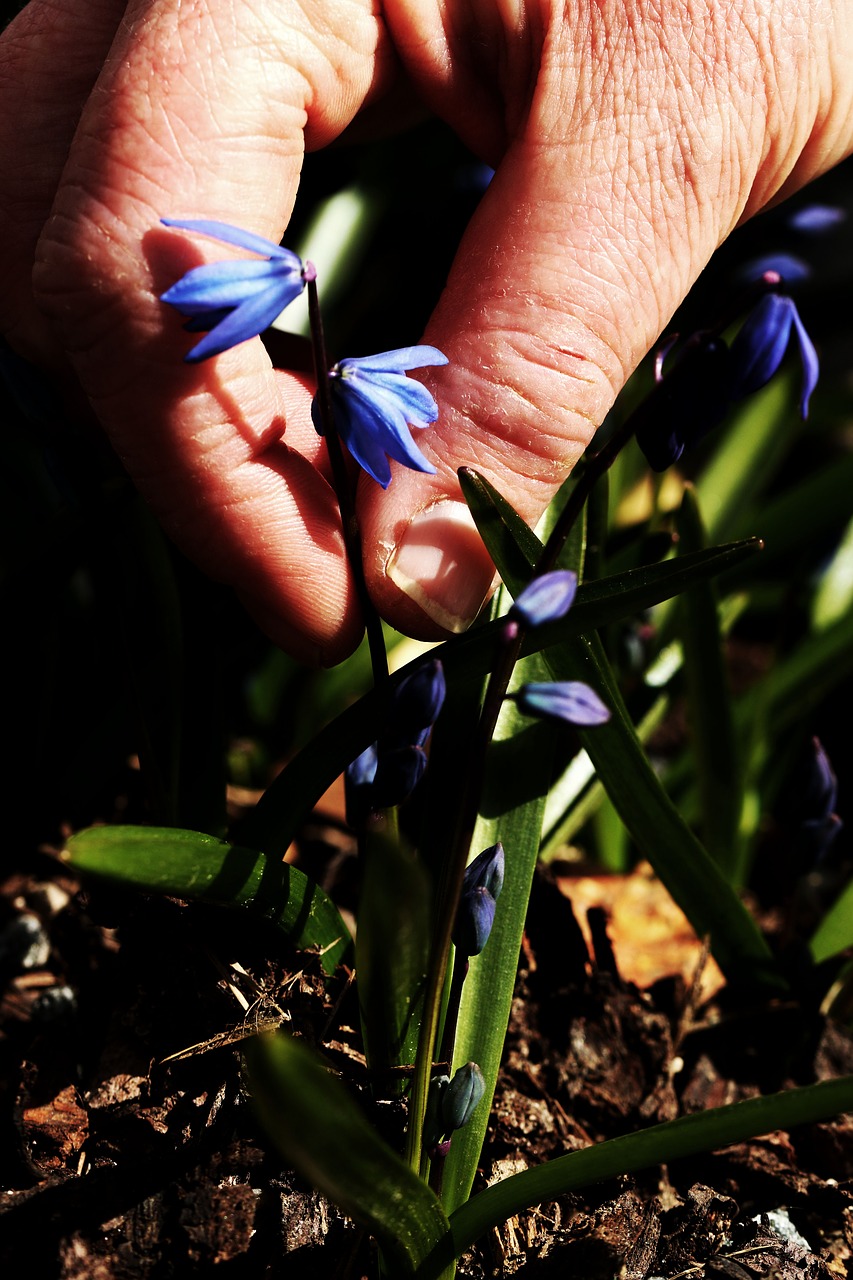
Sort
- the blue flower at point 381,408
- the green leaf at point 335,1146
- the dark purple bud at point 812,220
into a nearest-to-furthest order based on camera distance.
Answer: the green leaf at point 335,1146, the blue flower at point 381,408, the dark purple bud at point 812,220

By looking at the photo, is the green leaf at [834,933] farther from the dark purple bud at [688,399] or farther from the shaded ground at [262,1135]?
the dark purple bud at [688,399]

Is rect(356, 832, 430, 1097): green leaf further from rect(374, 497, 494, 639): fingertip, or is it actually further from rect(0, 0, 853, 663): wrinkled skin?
rect(0, 0, 853, 663): wrinkled skin

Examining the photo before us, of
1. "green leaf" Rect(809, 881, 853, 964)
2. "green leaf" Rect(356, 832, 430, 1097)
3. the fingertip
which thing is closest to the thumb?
the fingertip

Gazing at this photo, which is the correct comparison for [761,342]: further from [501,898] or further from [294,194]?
[501,898]

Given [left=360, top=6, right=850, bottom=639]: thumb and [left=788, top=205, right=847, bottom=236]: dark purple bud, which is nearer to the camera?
[left=360, top=6, right=850, bottom=639]: thumb

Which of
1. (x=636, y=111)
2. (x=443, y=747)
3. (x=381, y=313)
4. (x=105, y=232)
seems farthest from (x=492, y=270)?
(x=381, y=313)

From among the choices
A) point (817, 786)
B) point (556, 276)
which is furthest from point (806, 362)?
point (817, 786)

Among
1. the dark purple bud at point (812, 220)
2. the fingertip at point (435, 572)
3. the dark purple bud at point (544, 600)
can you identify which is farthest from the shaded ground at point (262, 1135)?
the dark purple bud at point (812, 220)
